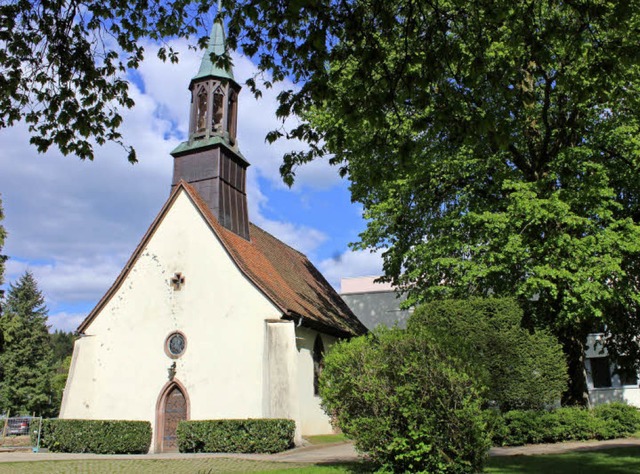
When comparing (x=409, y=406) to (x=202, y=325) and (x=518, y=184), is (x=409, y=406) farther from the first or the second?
(x=202, y=325)

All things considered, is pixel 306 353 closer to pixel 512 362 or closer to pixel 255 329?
pixel 255 329

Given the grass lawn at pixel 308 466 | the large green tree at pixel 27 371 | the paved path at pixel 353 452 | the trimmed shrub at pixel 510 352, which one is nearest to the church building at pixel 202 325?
the paved path at pixel 353 452

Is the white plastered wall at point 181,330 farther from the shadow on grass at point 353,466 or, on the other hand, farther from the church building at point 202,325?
the shadow on grass at point 353,466

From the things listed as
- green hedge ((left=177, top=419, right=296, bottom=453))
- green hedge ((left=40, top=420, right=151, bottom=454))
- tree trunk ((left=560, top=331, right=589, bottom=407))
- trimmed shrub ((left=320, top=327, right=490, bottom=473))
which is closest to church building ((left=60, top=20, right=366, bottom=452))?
green hedge ((left=40, top=420, right=151, bottom=454))

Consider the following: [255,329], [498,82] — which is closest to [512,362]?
[255,329]

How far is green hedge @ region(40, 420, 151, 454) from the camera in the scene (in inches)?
703

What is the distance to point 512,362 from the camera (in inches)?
625

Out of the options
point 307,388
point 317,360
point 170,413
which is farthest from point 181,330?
point 317,360

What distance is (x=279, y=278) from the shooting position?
23.2 m

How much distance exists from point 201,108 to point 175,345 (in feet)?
34.5

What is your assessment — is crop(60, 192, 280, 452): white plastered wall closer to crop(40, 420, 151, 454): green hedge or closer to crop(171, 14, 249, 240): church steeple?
crop(40, 420, 151, 454): green hedge

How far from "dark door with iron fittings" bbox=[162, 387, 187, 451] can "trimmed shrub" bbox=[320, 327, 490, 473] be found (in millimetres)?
10719

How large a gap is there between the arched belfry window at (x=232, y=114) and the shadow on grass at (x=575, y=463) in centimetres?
1701

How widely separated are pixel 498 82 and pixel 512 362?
11.4 meters
